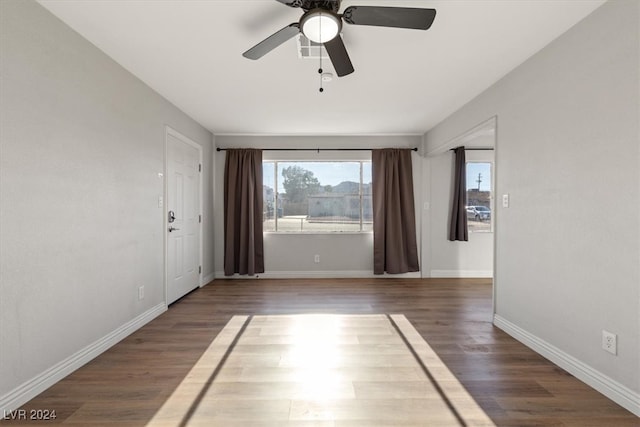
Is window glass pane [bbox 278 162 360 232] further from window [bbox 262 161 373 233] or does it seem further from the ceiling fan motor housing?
the ceiling fan motor housing

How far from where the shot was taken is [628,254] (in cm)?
169

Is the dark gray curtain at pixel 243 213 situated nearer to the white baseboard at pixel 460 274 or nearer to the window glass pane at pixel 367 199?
the window glass pane at pixel 367 199

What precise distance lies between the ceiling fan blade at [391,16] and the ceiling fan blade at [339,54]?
15cm

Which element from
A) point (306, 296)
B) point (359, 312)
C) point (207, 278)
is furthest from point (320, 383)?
point (207, 278)

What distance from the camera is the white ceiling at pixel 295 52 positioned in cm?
186

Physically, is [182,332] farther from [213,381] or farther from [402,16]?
[402,16]

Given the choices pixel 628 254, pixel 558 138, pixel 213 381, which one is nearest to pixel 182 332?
pixel 213 381

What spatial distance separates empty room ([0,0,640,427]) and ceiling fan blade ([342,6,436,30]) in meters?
0.01

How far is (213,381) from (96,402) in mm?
660

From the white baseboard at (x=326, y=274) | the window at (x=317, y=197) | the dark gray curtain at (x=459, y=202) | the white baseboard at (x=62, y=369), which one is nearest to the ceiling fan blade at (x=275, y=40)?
the white baseboard at (x=62, y=369)

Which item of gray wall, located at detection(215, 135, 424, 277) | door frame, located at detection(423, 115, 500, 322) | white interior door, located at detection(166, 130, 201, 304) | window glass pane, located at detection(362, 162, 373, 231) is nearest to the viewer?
door frame, located at detection(423, 115, 500, 322)

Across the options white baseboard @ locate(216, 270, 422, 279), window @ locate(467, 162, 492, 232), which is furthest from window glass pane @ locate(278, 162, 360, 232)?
window @ locate(467, 162, 492, 232)

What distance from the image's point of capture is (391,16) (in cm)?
155

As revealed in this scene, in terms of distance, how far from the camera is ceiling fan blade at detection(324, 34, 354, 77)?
5.82ft
